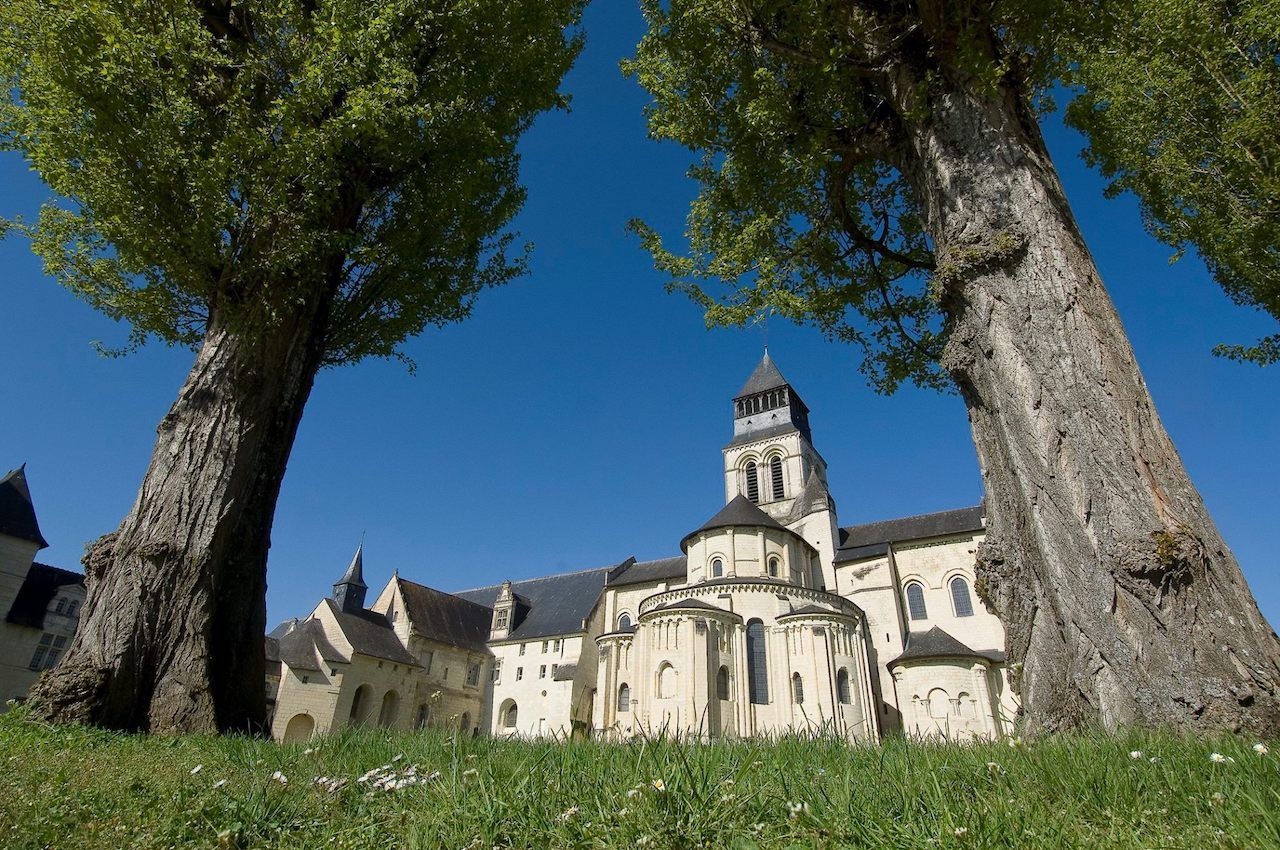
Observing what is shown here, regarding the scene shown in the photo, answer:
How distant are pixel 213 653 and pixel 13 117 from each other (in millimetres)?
6761

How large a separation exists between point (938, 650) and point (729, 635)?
8644 millimetres

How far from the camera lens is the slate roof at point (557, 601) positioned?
1407 inches

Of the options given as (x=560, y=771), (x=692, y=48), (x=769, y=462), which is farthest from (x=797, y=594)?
(x=560, y=771)

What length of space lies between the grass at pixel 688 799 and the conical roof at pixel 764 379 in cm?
4054

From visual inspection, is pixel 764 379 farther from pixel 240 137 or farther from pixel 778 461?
pixel 240 137

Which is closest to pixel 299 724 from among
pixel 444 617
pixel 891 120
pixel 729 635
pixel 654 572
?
pixel 444 617

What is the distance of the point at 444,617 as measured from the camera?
38.9m

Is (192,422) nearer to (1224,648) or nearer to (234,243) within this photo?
(234,243)

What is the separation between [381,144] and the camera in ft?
26.9

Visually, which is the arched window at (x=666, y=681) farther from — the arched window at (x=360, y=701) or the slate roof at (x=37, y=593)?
the slate roof at (x=37, y=593)

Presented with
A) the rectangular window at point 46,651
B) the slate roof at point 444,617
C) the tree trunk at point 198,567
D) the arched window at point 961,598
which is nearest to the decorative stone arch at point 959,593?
the arched window at point 961,598

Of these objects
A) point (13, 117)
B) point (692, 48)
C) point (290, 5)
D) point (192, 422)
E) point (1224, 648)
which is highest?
point (692, 48)

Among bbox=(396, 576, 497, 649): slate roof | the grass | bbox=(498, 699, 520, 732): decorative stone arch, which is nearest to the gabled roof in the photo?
bbox=(498, 699, 520, 732): decorative stone arch

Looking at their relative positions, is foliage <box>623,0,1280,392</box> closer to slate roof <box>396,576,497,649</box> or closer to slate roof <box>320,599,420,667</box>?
slate roof <box>320,599,420,667</box>
